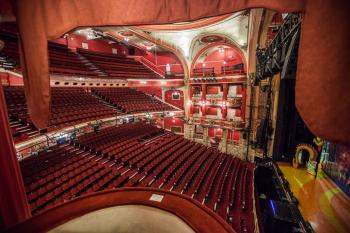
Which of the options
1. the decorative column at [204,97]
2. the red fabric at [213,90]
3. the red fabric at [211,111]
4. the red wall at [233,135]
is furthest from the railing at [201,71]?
the red wall at [233,135]

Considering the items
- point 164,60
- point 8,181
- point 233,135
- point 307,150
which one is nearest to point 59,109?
point 8,181

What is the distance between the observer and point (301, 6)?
0.62m

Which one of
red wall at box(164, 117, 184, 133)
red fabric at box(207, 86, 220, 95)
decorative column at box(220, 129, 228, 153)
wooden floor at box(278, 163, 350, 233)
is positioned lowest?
decorative column at box(220, 129, 228, 153)

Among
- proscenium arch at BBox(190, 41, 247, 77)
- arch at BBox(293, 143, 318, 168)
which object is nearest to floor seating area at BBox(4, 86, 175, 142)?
proscenium arch at BBox(190, 41, 247, 77)

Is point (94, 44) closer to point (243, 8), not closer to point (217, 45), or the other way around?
point (217, 45)

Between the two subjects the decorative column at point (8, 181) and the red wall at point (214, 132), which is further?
the red wall at point (214, 132)

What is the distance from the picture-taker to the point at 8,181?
1.06 metres

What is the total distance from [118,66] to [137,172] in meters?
8.86

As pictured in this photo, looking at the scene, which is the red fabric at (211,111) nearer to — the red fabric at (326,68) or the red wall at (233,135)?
the red wall at (233,135)

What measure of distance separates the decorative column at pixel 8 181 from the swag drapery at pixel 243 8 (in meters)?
0.24

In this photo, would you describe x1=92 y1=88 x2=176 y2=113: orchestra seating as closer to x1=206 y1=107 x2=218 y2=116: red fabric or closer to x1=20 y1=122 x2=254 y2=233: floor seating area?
x1=20 y1=122 x2=254 y2=233: floor seating area

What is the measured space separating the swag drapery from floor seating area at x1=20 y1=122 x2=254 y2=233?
356 cm

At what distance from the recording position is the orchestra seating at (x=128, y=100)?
9766 mm

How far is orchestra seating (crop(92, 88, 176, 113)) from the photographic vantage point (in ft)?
32.0
